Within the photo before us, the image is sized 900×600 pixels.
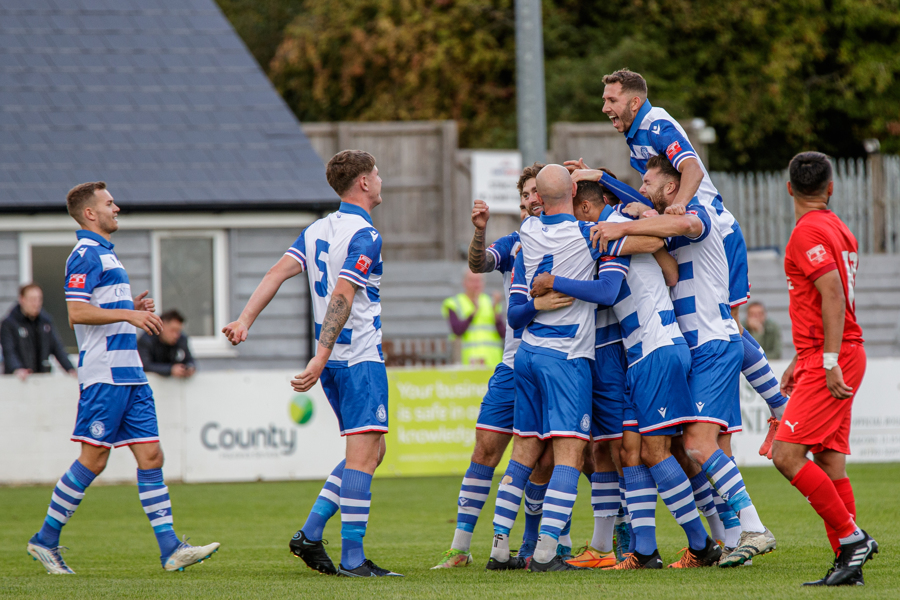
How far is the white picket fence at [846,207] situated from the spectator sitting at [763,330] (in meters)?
6.35

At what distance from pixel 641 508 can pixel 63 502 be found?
3431 millimetres

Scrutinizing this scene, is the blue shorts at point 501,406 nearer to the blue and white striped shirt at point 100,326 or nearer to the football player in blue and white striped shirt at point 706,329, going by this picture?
the football player in blue and white striped shirt at point 706,329

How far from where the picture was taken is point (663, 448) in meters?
5.93

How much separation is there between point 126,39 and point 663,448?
13.7 metres

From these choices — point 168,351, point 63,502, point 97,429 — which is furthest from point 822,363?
point 168,351

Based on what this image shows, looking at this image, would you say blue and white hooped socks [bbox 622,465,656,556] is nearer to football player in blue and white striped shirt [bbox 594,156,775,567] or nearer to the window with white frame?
football player in blue and white striped shirt [bbox 594,156,775,567]

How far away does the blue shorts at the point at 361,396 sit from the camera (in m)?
5.96

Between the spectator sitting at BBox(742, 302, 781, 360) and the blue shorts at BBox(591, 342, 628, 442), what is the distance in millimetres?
8282

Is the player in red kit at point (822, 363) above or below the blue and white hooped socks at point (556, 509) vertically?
above

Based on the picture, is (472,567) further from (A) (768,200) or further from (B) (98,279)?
(A) (768,200)

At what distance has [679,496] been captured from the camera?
585cm

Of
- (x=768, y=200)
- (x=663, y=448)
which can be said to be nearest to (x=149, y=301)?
(x=663, y=448)

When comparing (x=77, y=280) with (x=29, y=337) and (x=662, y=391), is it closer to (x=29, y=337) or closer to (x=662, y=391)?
(x=662, y=391)

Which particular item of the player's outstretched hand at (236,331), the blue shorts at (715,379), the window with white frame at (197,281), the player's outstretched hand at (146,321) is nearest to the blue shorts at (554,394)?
the blue shorts at (715,379)
